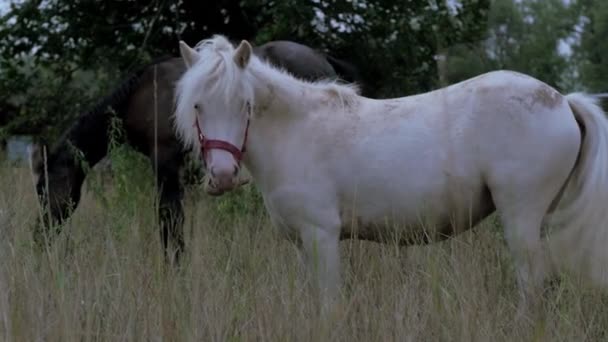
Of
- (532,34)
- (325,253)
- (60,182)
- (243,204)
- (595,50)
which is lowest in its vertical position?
(595,50)

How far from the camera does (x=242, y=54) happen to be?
3902 millimetres

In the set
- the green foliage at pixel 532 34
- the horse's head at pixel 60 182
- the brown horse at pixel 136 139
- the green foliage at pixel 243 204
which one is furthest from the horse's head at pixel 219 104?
the green foliage at pixel 532 34

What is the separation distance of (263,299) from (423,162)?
1090 millimetres

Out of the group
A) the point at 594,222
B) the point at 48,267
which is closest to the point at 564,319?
the point at 594,222

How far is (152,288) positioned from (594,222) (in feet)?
6.87

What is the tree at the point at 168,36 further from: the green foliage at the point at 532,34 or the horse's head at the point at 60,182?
the green foliage at the point at 532,34

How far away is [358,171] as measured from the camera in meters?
3.94

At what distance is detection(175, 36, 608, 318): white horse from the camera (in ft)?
12.4

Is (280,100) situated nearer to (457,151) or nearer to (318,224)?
(318,224)

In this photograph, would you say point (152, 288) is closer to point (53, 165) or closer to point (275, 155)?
point (275, 155)

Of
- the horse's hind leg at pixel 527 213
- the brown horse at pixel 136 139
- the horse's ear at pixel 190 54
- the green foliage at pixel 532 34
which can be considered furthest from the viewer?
the green foliage at pixel 532 34

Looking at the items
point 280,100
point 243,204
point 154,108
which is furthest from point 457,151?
point 154,108

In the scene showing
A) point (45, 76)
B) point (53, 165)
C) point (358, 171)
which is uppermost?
point (358, 171)

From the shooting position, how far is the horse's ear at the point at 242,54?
3.87 metres
